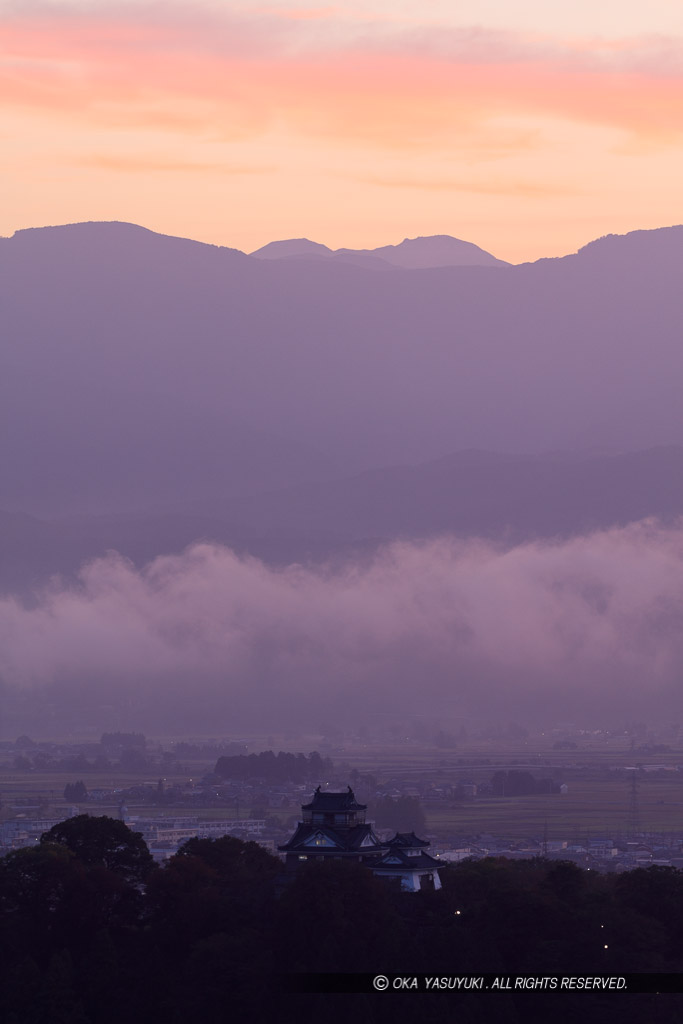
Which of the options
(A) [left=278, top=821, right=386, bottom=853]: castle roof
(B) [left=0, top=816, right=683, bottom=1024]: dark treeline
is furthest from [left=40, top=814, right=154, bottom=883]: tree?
(A) [left=278, top=821, right=386, bottom=853]: castle roof

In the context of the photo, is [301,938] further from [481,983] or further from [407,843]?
[407,843]

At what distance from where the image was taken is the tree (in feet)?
324

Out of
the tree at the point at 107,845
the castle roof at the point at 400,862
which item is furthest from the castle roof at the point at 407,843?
the tree at the point at 107,845

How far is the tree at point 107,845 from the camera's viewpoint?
324ft

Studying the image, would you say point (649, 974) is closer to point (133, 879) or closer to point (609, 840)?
point (133, 879)

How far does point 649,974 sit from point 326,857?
17.4m

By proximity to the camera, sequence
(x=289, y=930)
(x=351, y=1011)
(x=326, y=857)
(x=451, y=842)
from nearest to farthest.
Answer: (x=351, y=1011) < (x=289, y=930) < (x=326, y=857) < (x=451, y=842)

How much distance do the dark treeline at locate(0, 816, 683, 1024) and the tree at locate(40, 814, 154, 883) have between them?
0.28 metres

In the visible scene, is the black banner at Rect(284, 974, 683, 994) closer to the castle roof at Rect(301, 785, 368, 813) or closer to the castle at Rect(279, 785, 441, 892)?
the castle at Rect(279, 785, 441, 892)

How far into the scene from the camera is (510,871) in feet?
321

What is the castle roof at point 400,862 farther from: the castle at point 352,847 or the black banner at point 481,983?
the black banner at point 481,983

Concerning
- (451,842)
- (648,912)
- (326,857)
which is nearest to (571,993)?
(648,912)

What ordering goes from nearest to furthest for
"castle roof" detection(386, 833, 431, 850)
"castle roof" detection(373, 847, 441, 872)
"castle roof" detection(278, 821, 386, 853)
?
"castle roof" detection(373, 847, 441, 872) → "castle roof" detection(386, 833, 431, 850) → "castle roof" detection(278, 821, 386, 853)

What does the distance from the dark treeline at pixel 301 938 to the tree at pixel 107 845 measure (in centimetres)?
28
